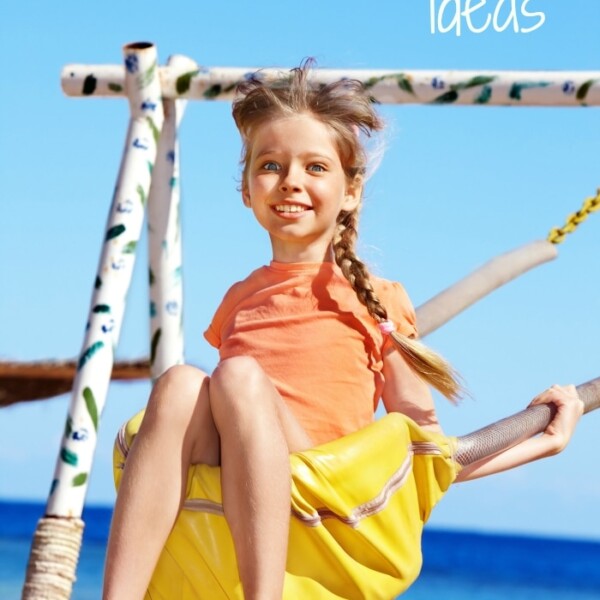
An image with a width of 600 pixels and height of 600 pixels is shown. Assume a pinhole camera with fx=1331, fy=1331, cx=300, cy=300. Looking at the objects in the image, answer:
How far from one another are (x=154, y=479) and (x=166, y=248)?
1436 mm

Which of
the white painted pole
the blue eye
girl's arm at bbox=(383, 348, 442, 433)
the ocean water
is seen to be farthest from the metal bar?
the ocean water

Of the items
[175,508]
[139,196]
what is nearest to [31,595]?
[139,196]

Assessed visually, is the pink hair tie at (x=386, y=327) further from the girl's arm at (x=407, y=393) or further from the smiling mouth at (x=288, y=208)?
the smiling mouth at (x=288, y=208)

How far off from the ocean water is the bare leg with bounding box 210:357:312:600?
1081 centimetres

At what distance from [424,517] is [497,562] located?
18949 millimetres

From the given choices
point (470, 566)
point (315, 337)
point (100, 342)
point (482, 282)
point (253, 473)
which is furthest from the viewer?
point (470, 566)

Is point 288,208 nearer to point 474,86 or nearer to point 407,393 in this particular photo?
point 407,393

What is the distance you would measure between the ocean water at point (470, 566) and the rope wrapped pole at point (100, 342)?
9.61 meters

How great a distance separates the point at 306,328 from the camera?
1.96 m

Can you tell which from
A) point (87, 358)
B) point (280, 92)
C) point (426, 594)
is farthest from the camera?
point (426, 594)

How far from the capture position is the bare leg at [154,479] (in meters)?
1.61

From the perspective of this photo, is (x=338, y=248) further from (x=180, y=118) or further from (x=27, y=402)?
(x=27, y=402)

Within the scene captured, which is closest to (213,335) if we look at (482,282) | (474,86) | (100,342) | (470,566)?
(100,342)

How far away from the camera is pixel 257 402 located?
1.63 meters
